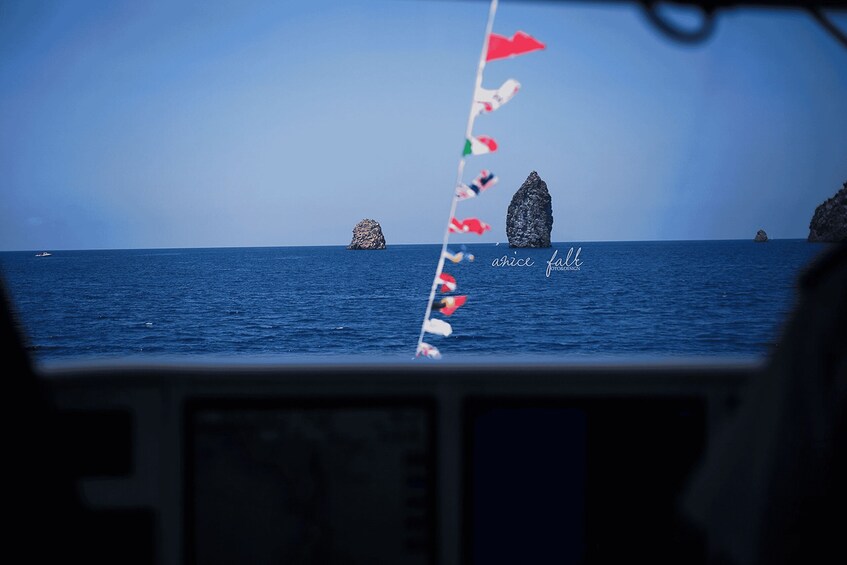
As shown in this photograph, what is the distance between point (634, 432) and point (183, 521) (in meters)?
1.32

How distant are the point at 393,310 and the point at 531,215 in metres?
29.9

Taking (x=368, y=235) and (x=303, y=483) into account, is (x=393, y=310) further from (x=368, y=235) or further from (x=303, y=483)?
(x=303, y=483)

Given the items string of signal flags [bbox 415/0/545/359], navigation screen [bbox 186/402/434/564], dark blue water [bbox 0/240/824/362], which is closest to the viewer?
navigation screen [bbox 186/402/434/564]

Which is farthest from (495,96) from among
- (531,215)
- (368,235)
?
(368,235)

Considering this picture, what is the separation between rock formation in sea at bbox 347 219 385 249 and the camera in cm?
9688

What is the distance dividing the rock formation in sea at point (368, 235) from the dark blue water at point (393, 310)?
13.6 m

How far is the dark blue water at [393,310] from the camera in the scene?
42.1 m

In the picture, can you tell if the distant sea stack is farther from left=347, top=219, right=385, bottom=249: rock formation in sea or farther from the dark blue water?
left=347, top=219, right=385, bottom=249: rock formation in sea

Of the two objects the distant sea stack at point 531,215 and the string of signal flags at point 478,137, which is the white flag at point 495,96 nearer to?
the string of signal flags at point 478,137

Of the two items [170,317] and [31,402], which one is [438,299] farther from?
[170,317]

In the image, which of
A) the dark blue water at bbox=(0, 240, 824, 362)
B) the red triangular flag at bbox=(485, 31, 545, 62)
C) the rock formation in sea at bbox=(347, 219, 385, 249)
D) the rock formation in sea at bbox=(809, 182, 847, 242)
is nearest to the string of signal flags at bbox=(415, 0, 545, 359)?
the red triangular flag at bbox=(485, 31, 545, 62)

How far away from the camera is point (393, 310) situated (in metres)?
53.9

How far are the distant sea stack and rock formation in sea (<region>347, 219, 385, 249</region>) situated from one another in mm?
21945

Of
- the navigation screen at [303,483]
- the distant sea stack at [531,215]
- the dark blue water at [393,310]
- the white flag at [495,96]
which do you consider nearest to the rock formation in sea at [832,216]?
the dark blue water at [393,310]
